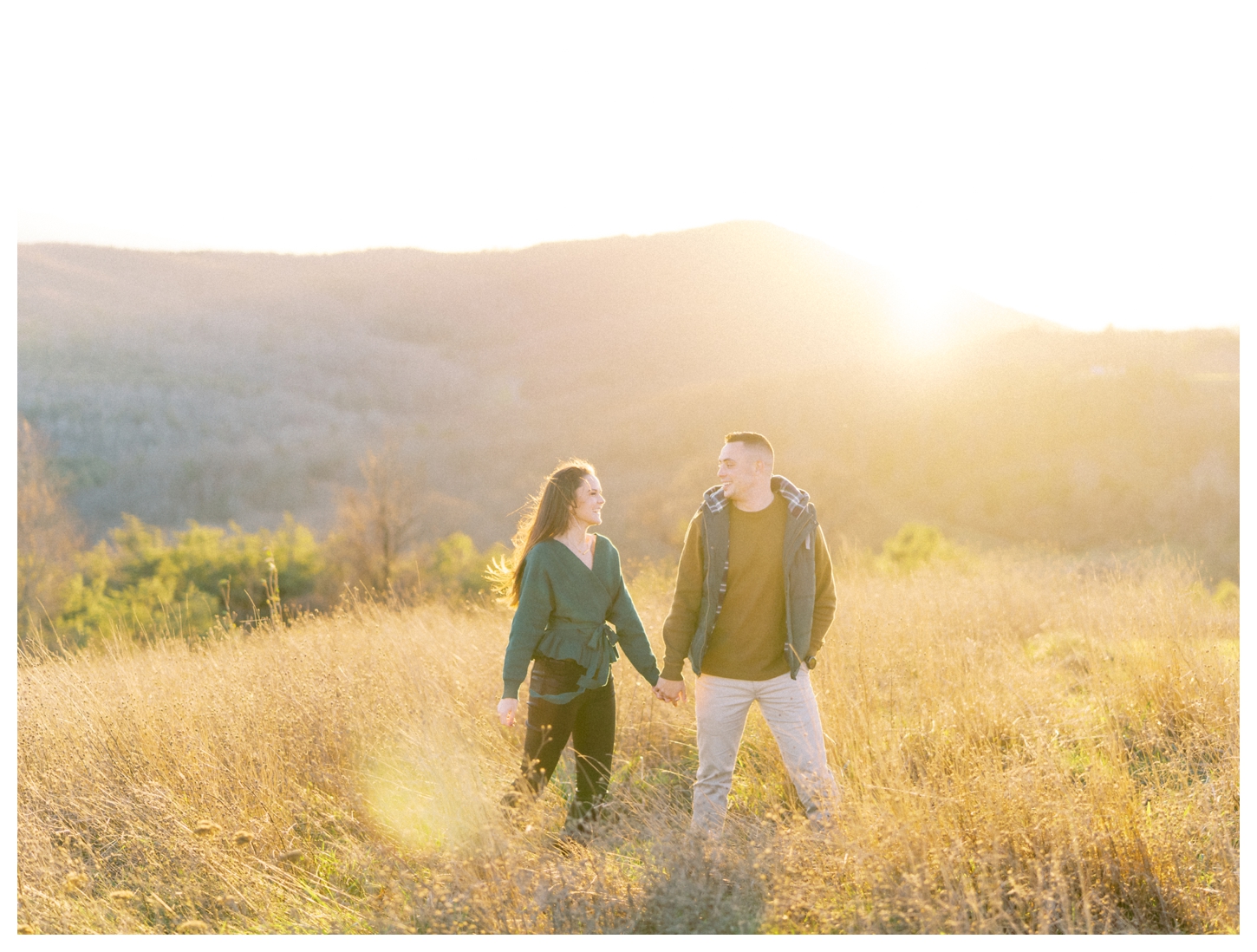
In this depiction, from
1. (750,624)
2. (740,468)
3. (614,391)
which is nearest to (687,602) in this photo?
(750,624)

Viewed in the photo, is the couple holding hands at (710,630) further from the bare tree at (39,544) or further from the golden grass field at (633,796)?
the bare tree at (39,544)

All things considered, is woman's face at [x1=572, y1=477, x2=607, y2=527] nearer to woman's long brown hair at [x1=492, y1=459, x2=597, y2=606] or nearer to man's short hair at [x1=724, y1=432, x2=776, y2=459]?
woman's long brown hair at [x1=492, y1=459, x2=597, y2=606]

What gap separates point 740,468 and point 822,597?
721mm

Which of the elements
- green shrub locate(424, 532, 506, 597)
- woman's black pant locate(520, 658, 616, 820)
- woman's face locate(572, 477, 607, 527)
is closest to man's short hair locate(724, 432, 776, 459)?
woman's face locate(572, 477, 607, 527)

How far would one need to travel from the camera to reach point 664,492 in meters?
32.3

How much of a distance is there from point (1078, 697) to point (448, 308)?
98.9m

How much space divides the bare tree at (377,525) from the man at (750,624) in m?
13.5

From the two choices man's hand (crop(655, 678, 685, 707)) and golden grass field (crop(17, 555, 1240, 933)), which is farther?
man's hand (crop(655, 678, 685, 707))

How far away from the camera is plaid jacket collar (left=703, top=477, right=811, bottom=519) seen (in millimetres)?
3314

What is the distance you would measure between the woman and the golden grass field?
0.90 ft

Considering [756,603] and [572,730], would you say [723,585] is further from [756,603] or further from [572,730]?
[572,730]

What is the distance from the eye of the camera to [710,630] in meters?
3.35
